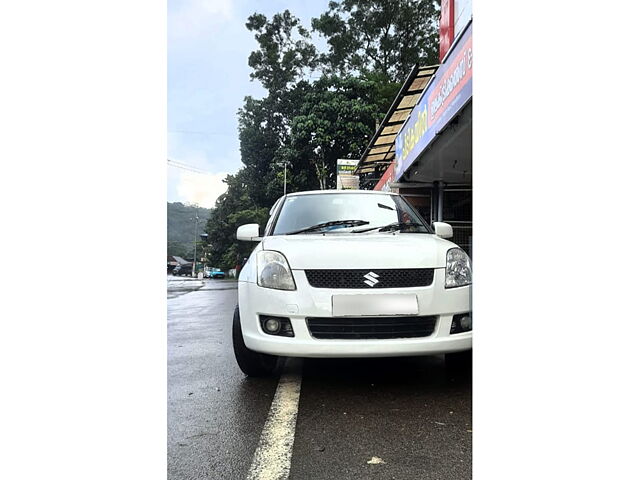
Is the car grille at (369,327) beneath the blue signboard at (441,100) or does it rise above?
beneath

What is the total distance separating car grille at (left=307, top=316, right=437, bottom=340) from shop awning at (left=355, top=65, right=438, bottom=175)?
5377mm

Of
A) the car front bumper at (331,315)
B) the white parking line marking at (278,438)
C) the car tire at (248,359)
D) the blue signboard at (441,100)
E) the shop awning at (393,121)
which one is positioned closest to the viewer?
the white parking line marking at (278,438)

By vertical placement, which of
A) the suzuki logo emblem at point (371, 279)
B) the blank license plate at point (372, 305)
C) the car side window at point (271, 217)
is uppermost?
the car side window at point (271, 217)

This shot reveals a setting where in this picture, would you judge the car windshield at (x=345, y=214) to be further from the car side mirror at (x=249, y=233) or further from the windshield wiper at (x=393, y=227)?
the car side mirror at (x=249, y=233)

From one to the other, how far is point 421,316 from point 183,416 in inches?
52.0

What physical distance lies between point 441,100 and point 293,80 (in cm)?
255

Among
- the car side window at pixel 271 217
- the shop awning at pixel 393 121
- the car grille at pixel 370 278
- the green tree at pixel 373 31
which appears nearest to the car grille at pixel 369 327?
the car grille at pixel 370 278

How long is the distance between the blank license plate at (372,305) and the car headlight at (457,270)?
0.93 ft

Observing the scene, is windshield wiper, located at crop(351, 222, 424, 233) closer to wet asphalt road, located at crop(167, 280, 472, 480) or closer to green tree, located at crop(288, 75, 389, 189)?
wet asphalt road, located at crop(167, 280, 472, 480)

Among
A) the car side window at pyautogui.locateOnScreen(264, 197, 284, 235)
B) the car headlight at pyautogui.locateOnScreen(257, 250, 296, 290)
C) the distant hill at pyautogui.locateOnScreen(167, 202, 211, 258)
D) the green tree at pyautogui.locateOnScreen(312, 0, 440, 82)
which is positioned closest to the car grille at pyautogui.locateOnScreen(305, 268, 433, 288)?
the car headlight at pyautogui.locateOnScreen(257, 250, 296, 290)

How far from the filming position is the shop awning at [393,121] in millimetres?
7876

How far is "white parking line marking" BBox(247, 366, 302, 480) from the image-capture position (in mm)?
1629
